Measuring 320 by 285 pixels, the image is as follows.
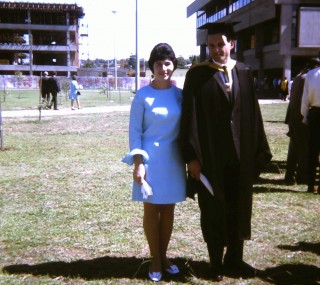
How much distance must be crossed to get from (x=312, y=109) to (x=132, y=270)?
10.7 feet

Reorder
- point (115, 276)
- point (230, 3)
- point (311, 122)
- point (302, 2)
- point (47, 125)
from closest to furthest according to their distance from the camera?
point (115, 276) < point (311, 122) < point (47, 125) < point (302, 2) < point (230, 3)

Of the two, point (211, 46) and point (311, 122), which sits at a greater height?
point (211, 46)

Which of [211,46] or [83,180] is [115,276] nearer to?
[211,46]

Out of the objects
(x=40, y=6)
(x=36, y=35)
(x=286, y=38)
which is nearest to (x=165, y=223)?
(x=286, y=38)

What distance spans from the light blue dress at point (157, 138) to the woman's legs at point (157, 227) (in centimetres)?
13

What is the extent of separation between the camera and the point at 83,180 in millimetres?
7066

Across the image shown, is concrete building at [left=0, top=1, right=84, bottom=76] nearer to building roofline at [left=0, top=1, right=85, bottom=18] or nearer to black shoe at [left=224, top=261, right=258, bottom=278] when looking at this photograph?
building roofline at [left=0, top=1, right=85, bottom=18]

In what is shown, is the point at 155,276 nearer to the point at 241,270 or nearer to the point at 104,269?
the point at 104,269

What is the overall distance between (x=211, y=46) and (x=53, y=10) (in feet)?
243

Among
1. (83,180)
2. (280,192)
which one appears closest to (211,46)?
(280,192)

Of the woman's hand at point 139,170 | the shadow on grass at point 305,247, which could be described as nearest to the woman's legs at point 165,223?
the woman's hand at point 139,170

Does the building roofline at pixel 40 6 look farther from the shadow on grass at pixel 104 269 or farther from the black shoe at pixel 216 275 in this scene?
the black shoe at pixel 216 275

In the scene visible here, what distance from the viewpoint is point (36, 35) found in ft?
246

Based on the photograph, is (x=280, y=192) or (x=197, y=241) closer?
A: (x=197, y=241)
